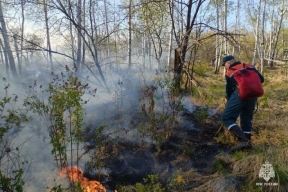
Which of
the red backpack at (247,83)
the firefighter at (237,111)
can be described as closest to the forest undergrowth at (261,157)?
the firefighter at (237,111)

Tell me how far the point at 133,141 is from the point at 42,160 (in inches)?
69.5

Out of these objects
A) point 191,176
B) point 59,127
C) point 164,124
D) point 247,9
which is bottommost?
point 191,176

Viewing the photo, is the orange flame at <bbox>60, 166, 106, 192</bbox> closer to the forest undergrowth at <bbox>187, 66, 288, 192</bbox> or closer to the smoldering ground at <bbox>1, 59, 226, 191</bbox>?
the smoldering ground at <bbox>1, 59, 226, 191</bbox>

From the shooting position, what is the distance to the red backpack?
136 inches

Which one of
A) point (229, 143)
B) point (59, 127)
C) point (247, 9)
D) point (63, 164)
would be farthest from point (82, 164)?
point (247, 9)

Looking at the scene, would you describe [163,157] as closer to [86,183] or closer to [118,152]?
[118,152]

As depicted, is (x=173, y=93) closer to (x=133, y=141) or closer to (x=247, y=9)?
(x=133, y=141)

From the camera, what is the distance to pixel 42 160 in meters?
4.14

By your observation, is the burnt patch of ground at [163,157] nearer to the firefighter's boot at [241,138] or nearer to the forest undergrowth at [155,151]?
the forest undergrowth at [155,151]

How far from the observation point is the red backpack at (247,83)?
3.46 m

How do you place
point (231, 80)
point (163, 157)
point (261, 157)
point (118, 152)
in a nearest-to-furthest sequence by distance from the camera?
point (261, 157), point (231, 80), point (163, 157), point (118, 152)

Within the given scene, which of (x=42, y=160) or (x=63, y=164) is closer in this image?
(x=63, y=164)

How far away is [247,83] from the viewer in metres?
3.46

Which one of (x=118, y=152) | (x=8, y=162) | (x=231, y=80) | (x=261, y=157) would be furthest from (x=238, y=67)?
(x=8, y=162)
